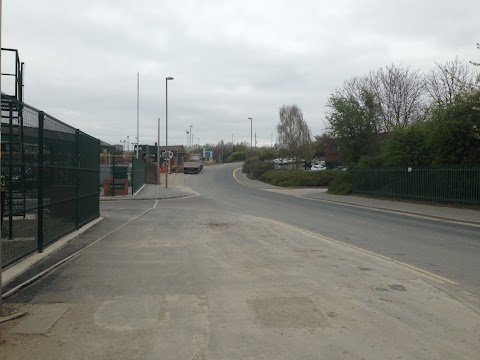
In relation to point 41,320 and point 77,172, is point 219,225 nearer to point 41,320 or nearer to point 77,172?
point 77,172

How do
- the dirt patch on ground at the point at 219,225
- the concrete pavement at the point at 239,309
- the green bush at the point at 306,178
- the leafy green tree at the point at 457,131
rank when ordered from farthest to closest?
1. the green bush at the point at 306,178
2. the leafy green tree at the point at 457,131
3. the dirt patch on ground at the point at 219,225
4. the concrete pavement at the point at 239,309

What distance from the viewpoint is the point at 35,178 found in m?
9.12

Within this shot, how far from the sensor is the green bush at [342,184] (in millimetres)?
37344

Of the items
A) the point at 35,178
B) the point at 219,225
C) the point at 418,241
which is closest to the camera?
the point at 35,178

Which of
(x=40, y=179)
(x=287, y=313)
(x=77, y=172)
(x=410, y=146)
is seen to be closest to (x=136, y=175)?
(x=410, y=146)

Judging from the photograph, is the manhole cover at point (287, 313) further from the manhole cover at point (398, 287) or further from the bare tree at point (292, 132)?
the bare tree at point (292, 132)

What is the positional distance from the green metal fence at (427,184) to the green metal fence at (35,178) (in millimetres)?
19850

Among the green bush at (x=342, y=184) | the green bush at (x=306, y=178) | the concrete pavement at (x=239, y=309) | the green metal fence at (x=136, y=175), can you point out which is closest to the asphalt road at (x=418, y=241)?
the concrete pavement at (x=239, y=309)

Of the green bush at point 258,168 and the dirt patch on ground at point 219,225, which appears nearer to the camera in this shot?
the dirt patch on ground at point 219,225

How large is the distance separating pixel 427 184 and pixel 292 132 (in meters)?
35.5

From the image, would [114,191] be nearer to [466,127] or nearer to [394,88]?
[466,127]

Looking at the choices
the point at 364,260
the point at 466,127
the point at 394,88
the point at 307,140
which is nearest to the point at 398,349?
the point at 364,260

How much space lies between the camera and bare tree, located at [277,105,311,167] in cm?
6131

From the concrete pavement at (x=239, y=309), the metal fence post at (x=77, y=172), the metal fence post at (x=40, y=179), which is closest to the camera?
the concrete pavement at (x=239, y=309)
